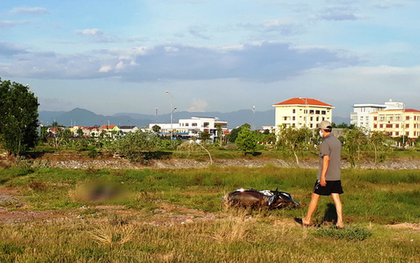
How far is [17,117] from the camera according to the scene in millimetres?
40094

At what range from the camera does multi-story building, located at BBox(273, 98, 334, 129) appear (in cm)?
12256

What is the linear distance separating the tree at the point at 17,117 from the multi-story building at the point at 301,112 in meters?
86.7

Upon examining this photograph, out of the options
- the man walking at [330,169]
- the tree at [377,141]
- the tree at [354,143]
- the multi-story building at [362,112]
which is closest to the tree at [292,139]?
the tree at [354,143]

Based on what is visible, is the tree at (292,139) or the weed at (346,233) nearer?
the weed at (346,233)

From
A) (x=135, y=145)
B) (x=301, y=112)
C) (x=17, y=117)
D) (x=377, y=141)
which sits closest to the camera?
(x=17, y=117)

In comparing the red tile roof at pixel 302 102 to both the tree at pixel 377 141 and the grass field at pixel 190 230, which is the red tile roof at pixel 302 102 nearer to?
the tree at pixel 377 141

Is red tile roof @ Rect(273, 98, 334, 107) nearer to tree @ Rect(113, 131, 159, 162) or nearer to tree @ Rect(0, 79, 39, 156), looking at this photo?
tree @ Rect(113, 131, 159, 162)

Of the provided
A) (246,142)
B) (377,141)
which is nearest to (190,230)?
(377,141)

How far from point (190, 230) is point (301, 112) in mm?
115872

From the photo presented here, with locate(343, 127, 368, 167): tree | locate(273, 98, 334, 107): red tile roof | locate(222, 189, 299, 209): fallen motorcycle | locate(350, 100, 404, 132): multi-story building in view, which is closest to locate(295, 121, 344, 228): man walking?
locate(222, 189, 299, 209): fallen motorcycle

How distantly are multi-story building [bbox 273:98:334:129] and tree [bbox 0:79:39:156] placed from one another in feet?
284

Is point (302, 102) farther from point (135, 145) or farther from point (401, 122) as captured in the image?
point (135, 145)

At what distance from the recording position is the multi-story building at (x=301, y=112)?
123 meters

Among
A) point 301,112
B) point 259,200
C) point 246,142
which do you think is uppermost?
point 301,112
